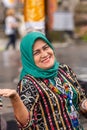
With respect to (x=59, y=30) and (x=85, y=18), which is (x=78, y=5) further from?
(x=59, y=30)

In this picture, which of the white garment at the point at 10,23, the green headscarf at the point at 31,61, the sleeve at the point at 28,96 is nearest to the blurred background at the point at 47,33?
the white garment at the point at 10,23

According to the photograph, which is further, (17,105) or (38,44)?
(38,44)

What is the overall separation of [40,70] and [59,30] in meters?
18.7

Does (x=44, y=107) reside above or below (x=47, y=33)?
below

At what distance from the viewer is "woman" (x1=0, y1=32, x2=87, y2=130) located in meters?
3.48

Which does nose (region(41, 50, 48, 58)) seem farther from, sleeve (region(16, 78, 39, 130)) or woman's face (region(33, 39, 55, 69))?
sleeve (region(16, 78, 39, 130))

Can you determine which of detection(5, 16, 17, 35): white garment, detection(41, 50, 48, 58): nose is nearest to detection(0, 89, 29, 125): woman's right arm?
detection(41, 50, 48, 58): nose

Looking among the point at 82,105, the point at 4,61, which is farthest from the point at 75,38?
the point at 82,105

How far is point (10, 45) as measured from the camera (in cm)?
2014

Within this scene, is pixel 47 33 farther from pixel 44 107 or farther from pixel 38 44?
pixel 44 107

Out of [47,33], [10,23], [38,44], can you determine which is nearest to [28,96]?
[38,44]

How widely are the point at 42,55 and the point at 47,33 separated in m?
10.3

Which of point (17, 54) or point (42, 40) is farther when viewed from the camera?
point (17, 54)

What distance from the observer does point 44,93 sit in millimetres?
3508
